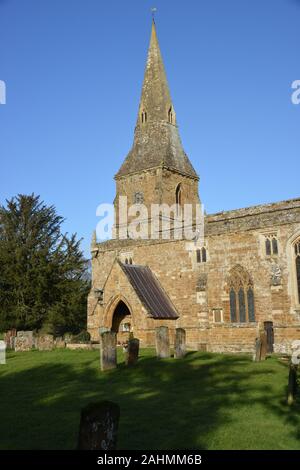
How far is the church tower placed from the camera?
37.4 meters

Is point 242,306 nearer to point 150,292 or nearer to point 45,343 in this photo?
point 150,292

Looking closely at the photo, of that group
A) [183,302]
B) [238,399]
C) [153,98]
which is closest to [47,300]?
[183,302]

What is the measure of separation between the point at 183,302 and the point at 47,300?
38.1ft

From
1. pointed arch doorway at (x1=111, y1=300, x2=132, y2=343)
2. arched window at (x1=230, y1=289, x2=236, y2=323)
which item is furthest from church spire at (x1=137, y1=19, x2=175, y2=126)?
arched window at (x1=230, y1=289, x2=236, y2=323)

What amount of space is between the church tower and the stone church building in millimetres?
6678

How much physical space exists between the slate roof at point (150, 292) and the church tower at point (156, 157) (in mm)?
8882

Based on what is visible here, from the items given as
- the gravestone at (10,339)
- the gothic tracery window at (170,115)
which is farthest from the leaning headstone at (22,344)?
the gothic tracery window at (170,115)

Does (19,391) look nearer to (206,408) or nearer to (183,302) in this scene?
(206,408)

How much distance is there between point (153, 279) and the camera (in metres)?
29.4

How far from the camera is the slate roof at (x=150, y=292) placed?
26.5m

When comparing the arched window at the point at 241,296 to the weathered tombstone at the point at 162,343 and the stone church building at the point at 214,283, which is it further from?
the weathered tombstone at the point at 162,343

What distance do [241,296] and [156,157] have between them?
16894mm

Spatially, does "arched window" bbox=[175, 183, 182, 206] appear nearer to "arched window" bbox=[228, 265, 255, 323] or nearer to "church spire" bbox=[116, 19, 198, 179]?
"church spire" bbox=[116, 19, 198, 179]
